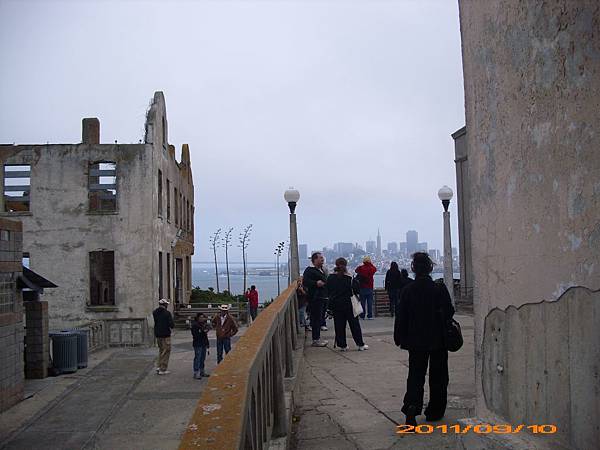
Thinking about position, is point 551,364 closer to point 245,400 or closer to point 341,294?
point 245,400

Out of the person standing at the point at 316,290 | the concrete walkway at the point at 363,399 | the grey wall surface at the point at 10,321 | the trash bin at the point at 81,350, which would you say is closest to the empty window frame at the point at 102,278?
the trash bin at the point at 81,350

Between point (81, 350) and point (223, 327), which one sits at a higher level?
point (223, 327)

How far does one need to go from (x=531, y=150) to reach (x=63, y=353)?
17202mm

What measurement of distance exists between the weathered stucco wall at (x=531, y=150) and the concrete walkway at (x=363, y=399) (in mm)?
1640

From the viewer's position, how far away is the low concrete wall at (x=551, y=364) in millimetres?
2719

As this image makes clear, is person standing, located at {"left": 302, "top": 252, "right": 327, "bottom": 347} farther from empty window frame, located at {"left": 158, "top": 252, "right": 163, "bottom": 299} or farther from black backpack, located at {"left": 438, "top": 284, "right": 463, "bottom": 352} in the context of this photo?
empty window frame, located at {"left": 158, "top": 252, "right": 163, "bottom": 299}

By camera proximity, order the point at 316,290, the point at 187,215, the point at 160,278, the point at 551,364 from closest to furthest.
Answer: the point at 551,364 → the point at 316,290 → the point at 160,278 → the point at 187,215

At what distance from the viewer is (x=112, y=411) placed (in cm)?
1334

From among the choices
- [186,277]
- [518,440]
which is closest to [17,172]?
[186,277]

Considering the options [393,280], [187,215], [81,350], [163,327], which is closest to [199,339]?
[163,327]

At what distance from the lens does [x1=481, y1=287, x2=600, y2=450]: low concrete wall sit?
107 inches

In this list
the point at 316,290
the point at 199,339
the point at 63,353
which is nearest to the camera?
the point at 316,290

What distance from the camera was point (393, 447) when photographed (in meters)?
5.00

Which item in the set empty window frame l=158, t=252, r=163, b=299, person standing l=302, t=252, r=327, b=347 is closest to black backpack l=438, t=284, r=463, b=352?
person standing l=302, t=252, r=327, b=347
